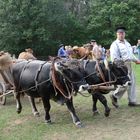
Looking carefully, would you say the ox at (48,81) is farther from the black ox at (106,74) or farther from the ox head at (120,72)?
the ox head at (120,72)

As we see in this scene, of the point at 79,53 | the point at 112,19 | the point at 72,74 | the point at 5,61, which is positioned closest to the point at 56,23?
the point at 112,19

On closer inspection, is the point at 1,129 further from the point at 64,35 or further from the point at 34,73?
the point at 64,35

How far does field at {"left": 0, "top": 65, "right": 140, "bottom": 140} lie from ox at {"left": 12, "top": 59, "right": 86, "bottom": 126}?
38 centimetres

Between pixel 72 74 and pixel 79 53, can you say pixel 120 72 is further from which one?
pixel 79 53

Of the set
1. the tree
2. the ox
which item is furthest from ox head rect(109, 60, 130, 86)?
the tree

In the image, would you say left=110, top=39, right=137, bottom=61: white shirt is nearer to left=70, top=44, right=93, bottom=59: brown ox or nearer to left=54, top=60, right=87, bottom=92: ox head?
left=70, top=44, right=93, bottom=59: brown ox

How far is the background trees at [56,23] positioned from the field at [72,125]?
37.7m

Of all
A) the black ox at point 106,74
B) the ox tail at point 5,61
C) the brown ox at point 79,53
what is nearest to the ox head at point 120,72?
the black ox at point 106,74

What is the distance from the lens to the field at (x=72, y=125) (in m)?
8.22

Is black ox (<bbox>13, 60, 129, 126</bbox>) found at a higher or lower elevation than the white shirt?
lower

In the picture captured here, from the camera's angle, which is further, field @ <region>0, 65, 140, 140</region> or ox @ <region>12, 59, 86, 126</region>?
ox @ <region>12, 59, 86, 126</region>

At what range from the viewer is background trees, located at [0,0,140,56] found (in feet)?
160

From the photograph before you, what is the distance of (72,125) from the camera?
358 inches

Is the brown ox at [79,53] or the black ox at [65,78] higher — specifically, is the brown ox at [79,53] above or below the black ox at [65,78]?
above
